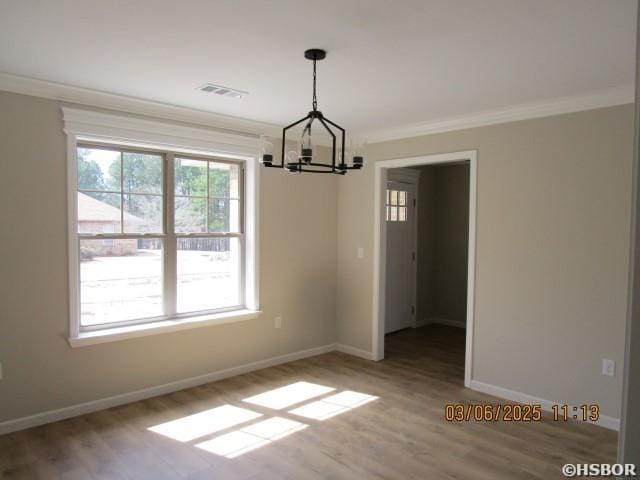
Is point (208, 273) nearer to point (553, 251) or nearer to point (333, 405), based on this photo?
point (333, 405)

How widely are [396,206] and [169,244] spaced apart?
10.9ft

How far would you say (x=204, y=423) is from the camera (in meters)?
3.41

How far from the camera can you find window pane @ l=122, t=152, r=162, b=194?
3.88 m

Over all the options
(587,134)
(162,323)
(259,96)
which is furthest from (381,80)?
(162,323)

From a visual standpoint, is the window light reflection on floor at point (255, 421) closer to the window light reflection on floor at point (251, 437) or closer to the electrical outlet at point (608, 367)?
the window light reflection on floor at point (251, 437)

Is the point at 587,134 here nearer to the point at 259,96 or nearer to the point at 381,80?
the point at 381,80

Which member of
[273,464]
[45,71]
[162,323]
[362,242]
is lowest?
[273,464]

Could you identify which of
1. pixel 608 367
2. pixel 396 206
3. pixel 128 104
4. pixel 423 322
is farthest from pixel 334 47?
pixel 423 322

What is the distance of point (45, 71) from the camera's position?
3.01 metres

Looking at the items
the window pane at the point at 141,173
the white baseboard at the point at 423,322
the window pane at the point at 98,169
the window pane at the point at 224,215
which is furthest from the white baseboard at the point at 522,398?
the window pane at the point at 98,169

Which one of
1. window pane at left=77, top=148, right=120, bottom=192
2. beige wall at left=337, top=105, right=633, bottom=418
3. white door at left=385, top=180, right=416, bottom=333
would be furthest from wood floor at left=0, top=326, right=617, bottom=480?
white door at left=385, top=180, right=416, bottom=333

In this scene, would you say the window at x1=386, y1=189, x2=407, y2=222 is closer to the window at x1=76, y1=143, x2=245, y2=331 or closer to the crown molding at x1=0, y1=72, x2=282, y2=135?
the crown molding at x1=0, y1=72, x2=282, y2=135

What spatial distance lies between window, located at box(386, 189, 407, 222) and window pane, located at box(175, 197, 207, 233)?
106 inches

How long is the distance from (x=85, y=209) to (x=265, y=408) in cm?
223
